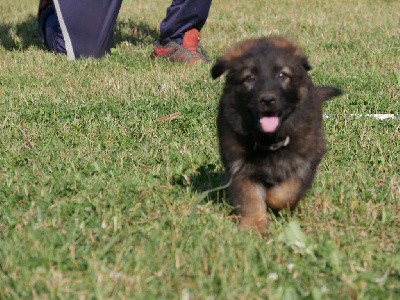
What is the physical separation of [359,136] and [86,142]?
2161 mm

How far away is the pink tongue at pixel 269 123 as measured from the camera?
365 centimetres

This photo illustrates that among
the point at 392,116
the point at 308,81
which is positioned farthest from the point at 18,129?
the point at 392,116

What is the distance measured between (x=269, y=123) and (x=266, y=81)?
23cm

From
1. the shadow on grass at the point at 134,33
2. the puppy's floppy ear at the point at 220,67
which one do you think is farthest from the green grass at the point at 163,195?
the shadow on grass at the point at 134,33

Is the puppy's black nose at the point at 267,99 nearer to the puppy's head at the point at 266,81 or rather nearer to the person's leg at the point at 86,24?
the puppy's head at the point at 266,81

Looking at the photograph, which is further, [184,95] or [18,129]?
[184,95]

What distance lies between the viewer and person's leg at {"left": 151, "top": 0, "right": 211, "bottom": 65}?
8.68 m

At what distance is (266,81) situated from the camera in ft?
12.1

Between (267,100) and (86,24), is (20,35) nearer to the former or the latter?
(86,24)

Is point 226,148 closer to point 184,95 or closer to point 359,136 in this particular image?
point 359,136

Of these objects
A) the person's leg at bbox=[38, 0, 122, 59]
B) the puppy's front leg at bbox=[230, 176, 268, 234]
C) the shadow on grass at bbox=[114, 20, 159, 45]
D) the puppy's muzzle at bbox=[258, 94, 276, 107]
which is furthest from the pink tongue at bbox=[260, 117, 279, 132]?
the shadow on grass at bbox=[114, 20, 159, 45]

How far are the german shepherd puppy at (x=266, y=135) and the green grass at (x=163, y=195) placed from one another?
6.8 inches

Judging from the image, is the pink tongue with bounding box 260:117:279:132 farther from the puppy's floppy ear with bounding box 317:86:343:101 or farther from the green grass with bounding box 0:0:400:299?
the puppy's floppy ear with bounding box 317:86:343:101

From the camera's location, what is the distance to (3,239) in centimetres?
363
